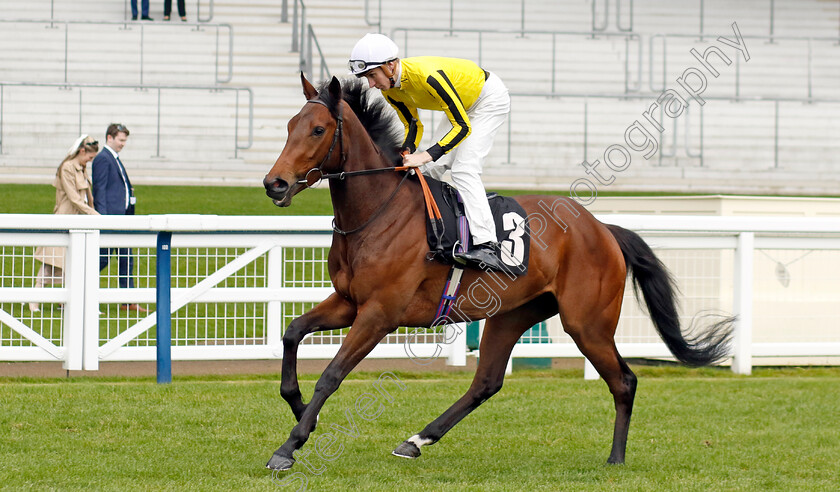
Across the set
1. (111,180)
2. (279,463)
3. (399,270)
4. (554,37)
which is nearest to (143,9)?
(554,37)

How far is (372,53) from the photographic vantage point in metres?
4.59

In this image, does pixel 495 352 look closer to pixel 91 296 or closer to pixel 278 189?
pixel 278 189

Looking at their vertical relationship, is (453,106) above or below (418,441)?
above

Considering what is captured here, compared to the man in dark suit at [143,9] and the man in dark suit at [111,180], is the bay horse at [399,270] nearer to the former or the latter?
the man in dark suit at [111,180]

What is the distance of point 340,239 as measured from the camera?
15.5 feet

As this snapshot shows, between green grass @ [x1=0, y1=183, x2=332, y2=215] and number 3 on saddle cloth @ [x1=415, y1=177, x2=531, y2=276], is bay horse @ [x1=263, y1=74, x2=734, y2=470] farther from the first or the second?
green grass @ [x1=0, y1=183, x2=332, y2=215]

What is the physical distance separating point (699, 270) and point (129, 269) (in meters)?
4.09

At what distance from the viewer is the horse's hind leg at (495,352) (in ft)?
17.3

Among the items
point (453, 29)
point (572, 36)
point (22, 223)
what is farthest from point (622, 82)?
point (22, 223)

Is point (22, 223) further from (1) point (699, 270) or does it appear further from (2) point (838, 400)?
(2) point (838, 400)

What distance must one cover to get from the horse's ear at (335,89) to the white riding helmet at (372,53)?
0.13 metres

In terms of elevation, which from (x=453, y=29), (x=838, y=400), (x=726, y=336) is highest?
(x=453, y=29)

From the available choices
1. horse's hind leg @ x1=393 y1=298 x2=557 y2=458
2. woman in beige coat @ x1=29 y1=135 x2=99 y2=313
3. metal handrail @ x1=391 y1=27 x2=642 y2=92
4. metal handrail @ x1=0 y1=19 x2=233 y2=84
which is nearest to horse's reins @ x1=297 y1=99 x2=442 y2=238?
horse's hind leg @ x1=393 y1=298 x2=557 y2=458

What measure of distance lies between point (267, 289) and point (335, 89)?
2729mm
